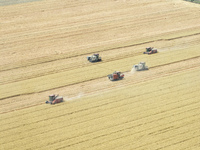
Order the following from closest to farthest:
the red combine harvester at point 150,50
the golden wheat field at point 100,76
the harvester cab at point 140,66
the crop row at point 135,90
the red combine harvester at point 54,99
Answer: the golden wheat field at point 100,76 → the crop row at point 135,90 → the red combine harvester at point 54,99 → the harvester cab at point 140,66 → the red combine harvester at point 150,50

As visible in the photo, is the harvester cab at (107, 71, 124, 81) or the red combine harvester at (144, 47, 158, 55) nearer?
the harvester cab at (107, 71, 124, 81)

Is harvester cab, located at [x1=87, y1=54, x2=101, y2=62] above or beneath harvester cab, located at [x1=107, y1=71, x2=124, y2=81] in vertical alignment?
above

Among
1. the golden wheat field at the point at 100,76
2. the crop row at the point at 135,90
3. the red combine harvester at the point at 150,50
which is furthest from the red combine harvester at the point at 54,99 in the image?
the red combine harvester at the point at 150,50

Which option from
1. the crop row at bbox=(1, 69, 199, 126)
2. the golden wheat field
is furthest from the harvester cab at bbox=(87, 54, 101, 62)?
the crop row at bbox=(1, 69, 199, 126)

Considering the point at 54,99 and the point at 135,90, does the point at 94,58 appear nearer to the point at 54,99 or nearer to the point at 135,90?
the point at 135,90

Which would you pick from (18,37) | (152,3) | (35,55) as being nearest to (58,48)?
(35,55)

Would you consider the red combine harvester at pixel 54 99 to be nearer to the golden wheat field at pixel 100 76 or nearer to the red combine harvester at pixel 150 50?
the golden wheat field at pixel 100 76

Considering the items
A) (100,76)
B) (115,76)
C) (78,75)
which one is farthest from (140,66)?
(78,75)

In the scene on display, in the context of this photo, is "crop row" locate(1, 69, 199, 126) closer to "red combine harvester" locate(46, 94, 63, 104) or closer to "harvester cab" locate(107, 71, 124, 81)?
"red combine harvester" locate(46, 94, 63, 104)
